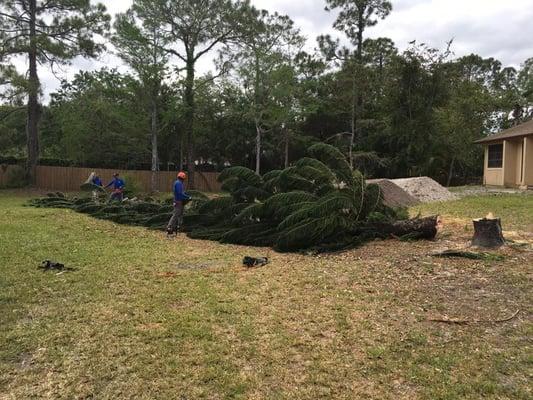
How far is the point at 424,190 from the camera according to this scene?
17.5 meters

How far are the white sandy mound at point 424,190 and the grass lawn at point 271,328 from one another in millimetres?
8889

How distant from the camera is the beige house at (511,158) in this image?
2312cm

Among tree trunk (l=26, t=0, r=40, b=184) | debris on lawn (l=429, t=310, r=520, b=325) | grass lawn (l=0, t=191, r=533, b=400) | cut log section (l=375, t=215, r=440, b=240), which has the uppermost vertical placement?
tree trunk (l=26, t=0, r=40, b=184)

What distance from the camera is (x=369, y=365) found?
12.7 ft

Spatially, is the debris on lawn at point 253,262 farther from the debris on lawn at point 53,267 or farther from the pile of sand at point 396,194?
the pile of sand at point 396,194

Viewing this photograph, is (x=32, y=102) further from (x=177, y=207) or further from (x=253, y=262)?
(x=253, y=262)

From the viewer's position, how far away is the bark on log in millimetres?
8680

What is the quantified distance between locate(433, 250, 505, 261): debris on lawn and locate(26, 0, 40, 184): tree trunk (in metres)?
23.7

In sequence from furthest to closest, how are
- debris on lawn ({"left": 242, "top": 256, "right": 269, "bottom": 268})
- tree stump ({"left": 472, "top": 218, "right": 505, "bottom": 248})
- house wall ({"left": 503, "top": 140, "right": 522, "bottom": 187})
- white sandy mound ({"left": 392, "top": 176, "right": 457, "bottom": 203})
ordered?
1. house wall ({"left": 503, "top": 140, "right": 522, "bottom": 187})
2. white sandy mound ({"left": 392, "top": 176, "right": 457, "bottom": 203})
3. debris on lawn ({"left": 242, "top": 256, "right": 269, "bottom": 268})
4. tree stump ({"left": 472, "top": 218, "right": 505, "bottom": 248})

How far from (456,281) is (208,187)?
3188cm

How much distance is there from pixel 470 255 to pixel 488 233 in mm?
870

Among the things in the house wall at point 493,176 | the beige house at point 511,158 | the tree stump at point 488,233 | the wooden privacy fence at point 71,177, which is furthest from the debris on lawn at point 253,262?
the house wall at point 493,176

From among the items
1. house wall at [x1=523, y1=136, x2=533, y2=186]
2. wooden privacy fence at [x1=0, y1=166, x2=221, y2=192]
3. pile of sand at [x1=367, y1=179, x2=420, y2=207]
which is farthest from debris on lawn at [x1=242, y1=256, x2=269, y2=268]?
wooden privacy fence at [x1=0, y1=166, x2=221, y2=192]

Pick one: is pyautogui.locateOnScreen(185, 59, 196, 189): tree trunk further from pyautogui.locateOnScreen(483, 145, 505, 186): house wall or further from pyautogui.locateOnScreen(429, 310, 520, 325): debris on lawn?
pyautogui.locateOnScreen(429, 310, 520, 325): debris on lawn
